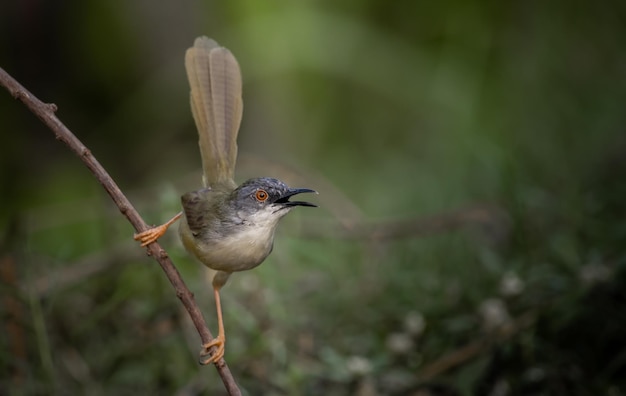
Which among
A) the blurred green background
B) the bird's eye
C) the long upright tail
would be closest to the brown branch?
the bird's eye

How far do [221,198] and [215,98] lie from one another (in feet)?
0.92

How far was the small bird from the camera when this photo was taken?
1979mm

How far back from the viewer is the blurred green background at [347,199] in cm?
293

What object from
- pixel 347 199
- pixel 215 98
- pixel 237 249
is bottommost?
pixel 237 249

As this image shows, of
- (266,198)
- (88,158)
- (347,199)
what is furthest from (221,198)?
(347,199)

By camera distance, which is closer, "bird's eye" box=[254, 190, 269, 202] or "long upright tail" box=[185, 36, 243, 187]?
"bird's eye" box=[254, 190, 269, 202]

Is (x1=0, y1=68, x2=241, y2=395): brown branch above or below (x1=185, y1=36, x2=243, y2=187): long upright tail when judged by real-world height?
below

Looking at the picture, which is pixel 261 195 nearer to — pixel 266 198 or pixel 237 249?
pixel 266 198

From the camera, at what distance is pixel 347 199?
4555mm

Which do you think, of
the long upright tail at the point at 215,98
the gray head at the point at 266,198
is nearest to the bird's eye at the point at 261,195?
the gray head at the point at 266,198

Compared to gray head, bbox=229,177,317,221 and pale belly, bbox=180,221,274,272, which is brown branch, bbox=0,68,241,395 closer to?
pale belly, bbox=180,221,274,272

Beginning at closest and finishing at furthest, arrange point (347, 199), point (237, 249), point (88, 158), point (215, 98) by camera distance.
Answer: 1. point (88, 158)
2. point (237, 249)
3. point (215, 98)
4. point (347, 199)

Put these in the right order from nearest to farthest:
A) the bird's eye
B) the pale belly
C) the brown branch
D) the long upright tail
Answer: the brown branch
the pale belly
the bird's eye
the long upright tail

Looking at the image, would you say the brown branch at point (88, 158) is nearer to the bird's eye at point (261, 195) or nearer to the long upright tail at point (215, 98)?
the bird's eye at point (261, 195)
